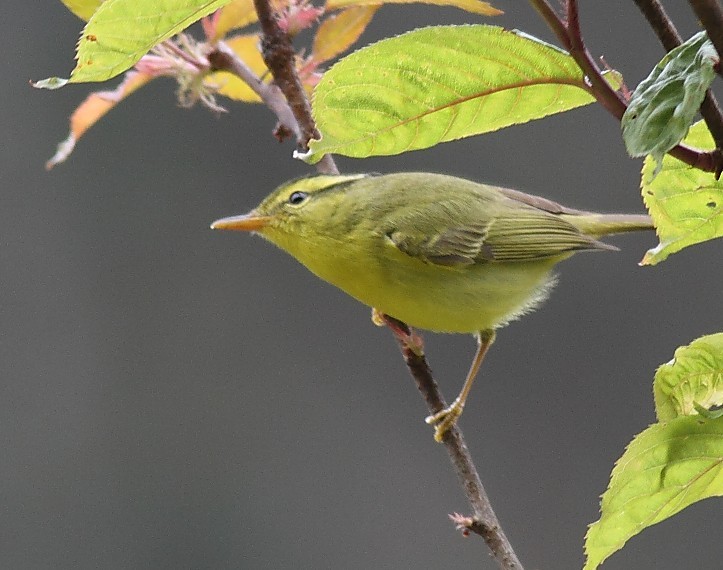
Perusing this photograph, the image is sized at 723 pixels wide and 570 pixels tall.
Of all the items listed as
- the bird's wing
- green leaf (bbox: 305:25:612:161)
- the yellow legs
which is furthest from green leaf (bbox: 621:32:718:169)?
the bird's wing

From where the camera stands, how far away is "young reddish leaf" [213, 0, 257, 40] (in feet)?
5.16

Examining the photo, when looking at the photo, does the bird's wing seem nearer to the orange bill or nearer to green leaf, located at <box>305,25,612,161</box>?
the orange bill

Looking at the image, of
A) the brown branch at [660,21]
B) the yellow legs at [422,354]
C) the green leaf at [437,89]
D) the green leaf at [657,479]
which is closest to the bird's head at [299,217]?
the yellow legs at [422,354]

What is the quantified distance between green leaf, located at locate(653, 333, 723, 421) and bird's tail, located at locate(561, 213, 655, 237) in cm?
155

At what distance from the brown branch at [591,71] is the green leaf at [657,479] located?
30 centimetres

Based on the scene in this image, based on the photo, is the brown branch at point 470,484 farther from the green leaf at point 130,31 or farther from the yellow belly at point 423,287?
→ the green leaf at point 130,31

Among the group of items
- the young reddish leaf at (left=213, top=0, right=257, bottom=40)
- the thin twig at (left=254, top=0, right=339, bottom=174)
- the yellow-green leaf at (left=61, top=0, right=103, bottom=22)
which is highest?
the yellow-green leaf at (left=61, top=0, right=103, bottom=22)

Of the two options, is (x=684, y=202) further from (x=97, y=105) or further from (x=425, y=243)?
(x=425, y=243)

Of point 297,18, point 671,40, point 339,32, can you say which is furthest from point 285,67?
point 671,40

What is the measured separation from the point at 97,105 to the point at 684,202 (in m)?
1.14

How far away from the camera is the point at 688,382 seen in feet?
3.54

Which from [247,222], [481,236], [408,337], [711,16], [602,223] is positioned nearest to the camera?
[711,16]

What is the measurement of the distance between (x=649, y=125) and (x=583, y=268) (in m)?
4.59

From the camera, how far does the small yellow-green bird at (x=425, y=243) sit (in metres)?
2.31
